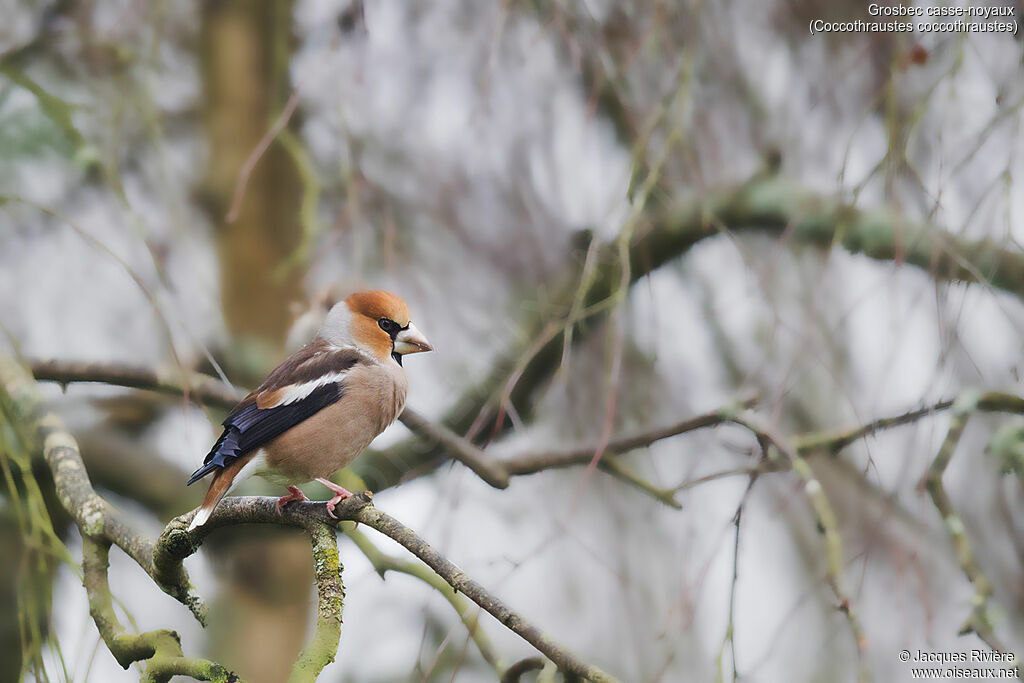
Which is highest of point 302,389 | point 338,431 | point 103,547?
point 302,389

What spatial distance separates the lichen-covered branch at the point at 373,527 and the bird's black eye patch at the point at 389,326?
31.6 inches

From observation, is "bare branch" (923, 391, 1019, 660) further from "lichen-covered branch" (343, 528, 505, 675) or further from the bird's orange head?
the bird's orange head

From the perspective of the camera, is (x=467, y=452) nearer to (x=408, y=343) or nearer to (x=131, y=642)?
(x=408, y=343)

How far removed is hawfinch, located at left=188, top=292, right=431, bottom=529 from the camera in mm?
2736

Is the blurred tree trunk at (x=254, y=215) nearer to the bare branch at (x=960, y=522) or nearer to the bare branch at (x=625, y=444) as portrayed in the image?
the bare branch at (x=625, y=444)

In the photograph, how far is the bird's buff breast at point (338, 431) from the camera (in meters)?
2.79

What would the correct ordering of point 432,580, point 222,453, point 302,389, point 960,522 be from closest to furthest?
1. point 222,453
2. point 302,389
3. point 960,522
4. point 432,580

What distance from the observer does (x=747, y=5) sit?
15.4ft

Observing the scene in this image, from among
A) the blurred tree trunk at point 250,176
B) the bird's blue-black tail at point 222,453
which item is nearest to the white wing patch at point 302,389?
the bird's blue-black tail at point 222,453

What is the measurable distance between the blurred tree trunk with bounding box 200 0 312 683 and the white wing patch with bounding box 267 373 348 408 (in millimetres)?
2678

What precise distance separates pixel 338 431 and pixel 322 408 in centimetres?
9

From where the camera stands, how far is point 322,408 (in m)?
2.89

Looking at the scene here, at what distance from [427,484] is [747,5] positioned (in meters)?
2.70

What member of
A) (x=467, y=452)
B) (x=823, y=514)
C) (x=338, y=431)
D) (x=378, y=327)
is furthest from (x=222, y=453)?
(x=823, y=514)
